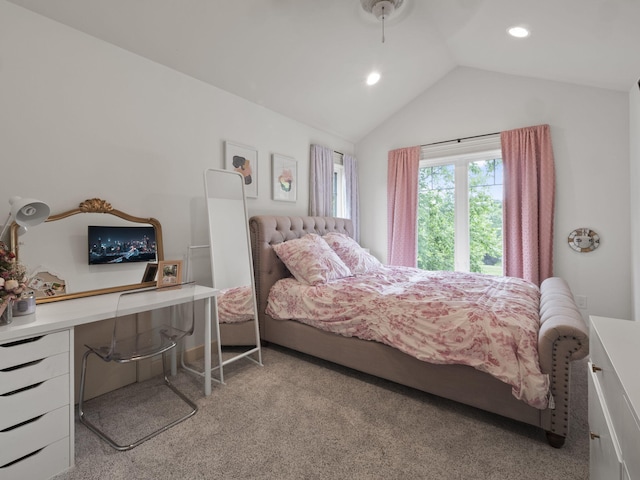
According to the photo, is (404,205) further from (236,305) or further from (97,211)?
(97,211)

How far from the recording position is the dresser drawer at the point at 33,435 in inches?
50.7

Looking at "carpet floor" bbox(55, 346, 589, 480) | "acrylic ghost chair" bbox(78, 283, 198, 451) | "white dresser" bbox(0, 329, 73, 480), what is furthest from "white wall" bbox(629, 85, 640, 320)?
"white dresser" bbox(0, 329, 73, 480)

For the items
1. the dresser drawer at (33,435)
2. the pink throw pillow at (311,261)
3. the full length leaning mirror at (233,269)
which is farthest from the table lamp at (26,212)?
the pink throw pillow at (311,261)

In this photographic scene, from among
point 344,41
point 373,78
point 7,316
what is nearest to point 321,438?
point 7,316

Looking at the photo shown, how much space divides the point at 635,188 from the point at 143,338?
4.01m

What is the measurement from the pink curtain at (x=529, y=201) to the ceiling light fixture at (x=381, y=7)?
1.91m

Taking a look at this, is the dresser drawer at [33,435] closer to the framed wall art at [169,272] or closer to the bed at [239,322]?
the framed wall art at [169,272]

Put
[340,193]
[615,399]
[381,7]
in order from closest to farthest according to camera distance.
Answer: [615,399], [381,7], [340,193]

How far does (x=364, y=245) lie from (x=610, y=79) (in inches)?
121

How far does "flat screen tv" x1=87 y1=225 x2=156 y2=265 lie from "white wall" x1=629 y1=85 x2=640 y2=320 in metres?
3.88

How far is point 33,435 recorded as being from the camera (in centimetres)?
136

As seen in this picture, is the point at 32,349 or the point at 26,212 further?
Answer: the point at 26,212

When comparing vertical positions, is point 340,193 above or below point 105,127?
below

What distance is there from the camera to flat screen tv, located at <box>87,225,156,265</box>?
2020mm
